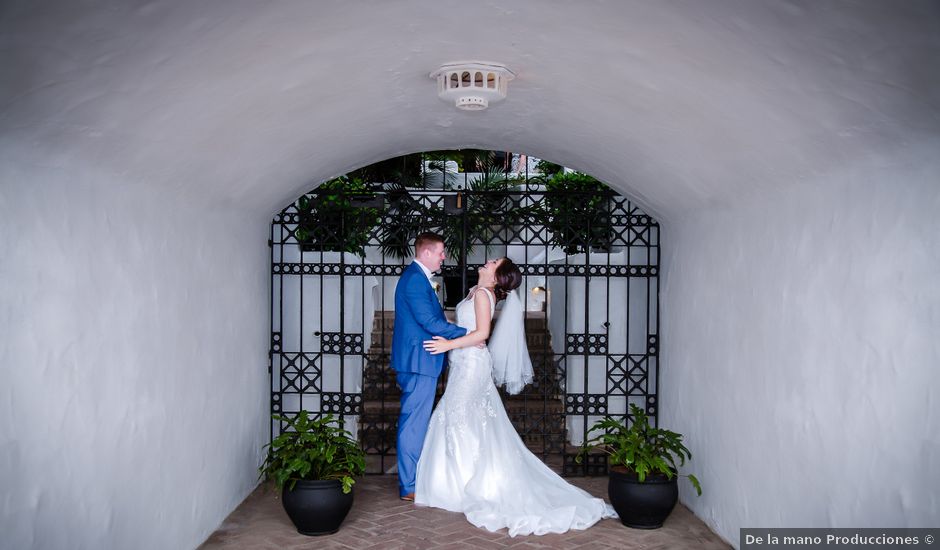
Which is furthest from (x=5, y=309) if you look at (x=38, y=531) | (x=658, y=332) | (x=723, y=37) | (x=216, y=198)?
(x=658, y=332)

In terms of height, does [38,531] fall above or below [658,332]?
below

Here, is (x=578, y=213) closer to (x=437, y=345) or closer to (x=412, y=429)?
(x=437, y=345)

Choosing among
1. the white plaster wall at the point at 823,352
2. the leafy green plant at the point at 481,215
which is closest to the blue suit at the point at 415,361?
the leafy green plant at the point at 481,215

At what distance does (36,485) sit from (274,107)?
2178 millimetres

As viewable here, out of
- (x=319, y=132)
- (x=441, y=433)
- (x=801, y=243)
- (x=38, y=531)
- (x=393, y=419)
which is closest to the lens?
(x=38, y=531)

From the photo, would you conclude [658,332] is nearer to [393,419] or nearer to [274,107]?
[393,419]

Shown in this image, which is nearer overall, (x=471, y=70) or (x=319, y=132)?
(x=471, y=70)

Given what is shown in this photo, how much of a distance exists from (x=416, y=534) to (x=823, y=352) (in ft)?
9.85

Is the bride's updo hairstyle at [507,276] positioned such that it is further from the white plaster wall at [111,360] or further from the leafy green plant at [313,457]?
the white plaster wall at [111,360]

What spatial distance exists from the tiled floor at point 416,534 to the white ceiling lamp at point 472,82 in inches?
115

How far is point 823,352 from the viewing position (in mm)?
3848

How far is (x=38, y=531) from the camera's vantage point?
3.08 meters

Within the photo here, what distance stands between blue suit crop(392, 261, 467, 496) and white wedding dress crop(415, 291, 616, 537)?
149 millimetres

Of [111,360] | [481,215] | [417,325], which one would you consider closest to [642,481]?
[417,325]
